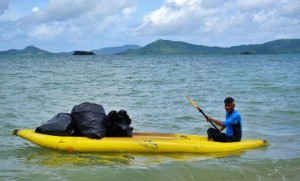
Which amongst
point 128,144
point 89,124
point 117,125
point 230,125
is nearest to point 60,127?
point 89,124

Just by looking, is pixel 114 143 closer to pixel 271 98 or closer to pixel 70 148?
pixel 70 148

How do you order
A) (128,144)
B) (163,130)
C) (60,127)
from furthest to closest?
(163,130) < (60,127) < (128,144)

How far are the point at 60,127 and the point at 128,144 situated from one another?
60.6 inches

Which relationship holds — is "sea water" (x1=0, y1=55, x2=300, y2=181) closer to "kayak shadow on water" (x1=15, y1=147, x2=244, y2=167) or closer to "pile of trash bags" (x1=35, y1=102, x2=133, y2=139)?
"kayak shadow on water" (x1=15, y1=147, x2=244, y2=167)

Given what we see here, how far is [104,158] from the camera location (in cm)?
822

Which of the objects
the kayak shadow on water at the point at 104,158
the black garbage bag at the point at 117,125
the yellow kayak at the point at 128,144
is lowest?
the kayak shadow on water at the point at 104,158

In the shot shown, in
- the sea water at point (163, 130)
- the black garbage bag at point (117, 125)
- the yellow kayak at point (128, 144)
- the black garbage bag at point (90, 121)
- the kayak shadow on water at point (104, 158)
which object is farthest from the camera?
the black garbage bag at point (117, 125)

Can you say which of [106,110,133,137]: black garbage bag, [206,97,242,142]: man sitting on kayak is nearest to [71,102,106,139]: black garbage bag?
[106,110,133,137]: black garbage bag

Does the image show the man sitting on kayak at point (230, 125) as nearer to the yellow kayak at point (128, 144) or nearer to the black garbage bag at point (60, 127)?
the yellow kayak at point (128, 144)

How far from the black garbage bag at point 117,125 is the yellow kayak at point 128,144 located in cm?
24

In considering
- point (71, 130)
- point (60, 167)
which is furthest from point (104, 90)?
point (60, 167)

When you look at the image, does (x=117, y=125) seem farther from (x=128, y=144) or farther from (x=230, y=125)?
(x=230, y=125)

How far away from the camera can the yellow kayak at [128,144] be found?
8.50m

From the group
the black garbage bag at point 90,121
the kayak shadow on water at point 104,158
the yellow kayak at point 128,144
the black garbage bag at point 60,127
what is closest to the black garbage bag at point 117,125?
the black garbage bag at point 90,121
